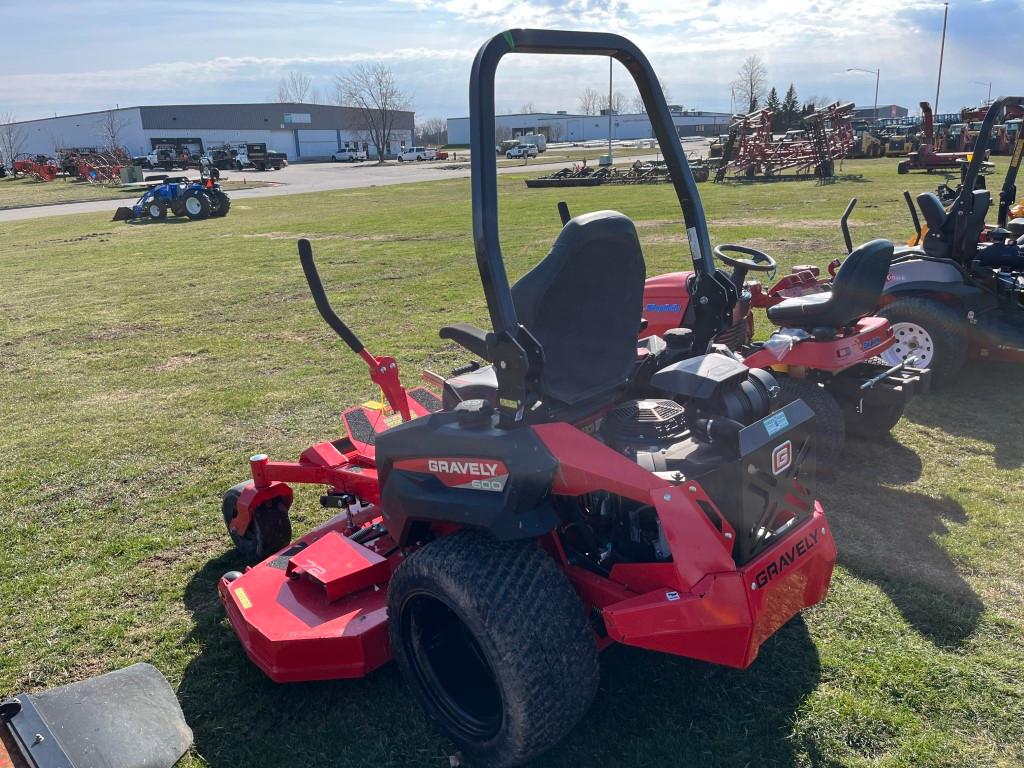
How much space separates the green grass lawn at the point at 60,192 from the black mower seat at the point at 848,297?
33.5m

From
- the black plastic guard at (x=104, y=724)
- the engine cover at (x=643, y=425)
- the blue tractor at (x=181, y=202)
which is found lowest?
the black plastic guard at (x=104, y=724)

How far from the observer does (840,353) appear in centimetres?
475

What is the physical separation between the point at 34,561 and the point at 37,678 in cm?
111

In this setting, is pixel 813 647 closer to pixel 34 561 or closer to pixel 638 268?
pixel 638 268

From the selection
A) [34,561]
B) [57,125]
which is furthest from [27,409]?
[57,125]

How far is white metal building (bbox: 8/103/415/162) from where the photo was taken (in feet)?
260

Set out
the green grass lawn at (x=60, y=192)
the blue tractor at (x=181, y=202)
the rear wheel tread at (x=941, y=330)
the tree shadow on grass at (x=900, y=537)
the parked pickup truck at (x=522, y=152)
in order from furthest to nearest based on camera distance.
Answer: the parked pickup truck at (x=522, y=152)
the green grass lawn at (x=60, y=192)
the blue tractor at (x=181, y=202)
the rear wheel tread at (x=941, y=330)
the tree shadow on grass at (x=900, y=537)

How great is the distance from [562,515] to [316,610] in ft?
3.57

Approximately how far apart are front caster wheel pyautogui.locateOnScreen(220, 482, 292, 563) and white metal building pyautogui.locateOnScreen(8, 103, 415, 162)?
77097mm

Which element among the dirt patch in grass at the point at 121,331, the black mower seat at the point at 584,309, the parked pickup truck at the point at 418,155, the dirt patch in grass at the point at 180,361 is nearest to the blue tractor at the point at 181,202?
the dirt patch in grass at the point at 121,331

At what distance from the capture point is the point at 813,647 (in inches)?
125

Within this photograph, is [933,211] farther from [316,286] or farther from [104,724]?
[104,724]

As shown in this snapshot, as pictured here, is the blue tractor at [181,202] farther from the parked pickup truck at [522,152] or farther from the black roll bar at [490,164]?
the parked pickup truck at [522,152]

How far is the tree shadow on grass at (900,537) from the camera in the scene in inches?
134
